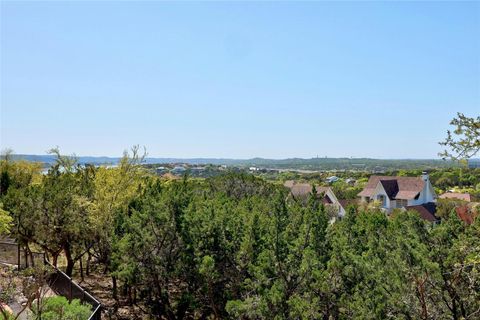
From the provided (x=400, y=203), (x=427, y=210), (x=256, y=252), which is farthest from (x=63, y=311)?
(x=400, y=203)

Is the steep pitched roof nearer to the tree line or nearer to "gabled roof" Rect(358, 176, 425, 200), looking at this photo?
"gabled roof" Rect(358, 176, 425, 200)

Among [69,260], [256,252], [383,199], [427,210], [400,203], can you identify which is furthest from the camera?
[383,199]

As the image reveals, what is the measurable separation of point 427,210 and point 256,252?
30575mm

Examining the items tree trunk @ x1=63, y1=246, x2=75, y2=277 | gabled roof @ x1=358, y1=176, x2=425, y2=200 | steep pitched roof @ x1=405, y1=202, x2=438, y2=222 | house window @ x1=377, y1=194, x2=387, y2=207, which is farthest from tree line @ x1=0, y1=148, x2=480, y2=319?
gabled roof @ x1=358, y1=176, x2=425, y2=200

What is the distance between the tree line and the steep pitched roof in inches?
901

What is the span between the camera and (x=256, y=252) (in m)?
13.4

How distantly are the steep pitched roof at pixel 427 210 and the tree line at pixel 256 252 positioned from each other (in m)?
22.9

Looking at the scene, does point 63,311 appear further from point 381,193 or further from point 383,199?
point 383,199

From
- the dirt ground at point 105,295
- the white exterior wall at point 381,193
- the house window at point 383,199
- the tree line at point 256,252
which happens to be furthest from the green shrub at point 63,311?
the house window at point 383,199

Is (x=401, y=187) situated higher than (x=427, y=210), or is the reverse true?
(x=401, y=187)

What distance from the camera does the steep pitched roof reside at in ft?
122

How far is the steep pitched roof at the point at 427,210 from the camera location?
1464 inches

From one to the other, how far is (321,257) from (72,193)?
12.0m

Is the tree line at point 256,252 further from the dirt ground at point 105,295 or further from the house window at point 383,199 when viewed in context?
the house window at point 383,199
